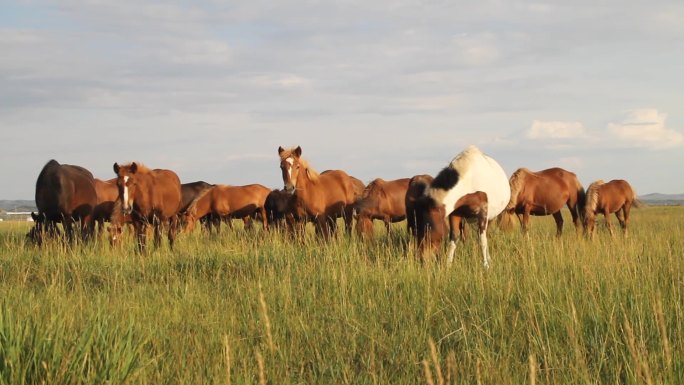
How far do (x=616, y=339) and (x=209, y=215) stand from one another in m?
19.3

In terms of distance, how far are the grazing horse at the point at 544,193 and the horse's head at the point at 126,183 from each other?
28.4ft

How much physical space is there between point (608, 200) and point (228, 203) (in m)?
11.7

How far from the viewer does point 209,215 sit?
2366 cm

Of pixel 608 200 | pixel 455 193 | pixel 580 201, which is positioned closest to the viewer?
pixel 455 193

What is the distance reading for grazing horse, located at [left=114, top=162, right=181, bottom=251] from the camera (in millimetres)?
14805

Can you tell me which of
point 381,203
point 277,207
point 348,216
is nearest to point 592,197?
point 381,203

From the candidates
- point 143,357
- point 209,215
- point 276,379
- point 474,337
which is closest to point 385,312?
point 474,337

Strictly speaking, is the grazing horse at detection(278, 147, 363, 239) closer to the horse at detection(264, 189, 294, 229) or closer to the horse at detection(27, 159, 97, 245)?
the horse at detection(264, 189, 294, 229)

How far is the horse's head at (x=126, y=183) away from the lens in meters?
14.6

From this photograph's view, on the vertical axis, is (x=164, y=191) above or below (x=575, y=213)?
above

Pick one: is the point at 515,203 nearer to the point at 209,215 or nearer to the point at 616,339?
the point at 209,215

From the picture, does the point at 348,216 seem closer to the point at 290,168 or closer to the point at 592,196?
the point at 290,168

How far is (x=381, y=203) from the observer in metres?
16.4

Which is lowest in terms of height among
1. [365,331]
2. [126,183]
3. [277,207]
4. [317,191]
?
[365,331]
